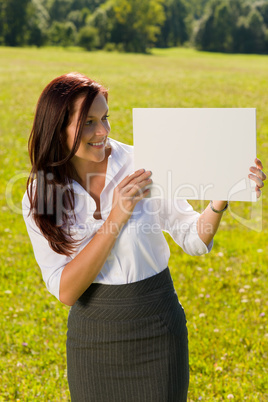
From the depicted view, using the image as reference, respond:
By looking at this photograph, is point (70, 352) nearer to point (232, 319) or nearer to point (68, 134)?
point (68, 134)

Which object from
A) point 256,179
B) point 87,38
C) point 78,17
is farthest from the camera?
point 78,17

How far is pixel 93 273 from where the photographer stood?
177 centimetres

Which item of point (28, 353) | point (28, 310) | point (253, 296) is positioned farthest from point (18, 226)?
point (253, 296)

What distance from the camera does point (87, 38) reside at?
174 ft

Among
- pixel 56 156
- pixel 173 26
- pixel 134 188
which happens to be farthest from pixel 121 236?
pixel 173 26

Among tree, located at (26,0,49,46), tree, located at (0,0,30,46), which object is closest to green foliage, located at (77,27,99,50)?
tree, located at (26,0,49,46)

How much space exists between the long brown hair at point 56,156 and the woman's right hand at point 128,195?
206 millimetres

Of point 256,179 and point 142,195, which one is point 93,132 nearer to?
point 142,195

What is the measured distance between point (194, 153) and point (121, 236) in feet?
1.25

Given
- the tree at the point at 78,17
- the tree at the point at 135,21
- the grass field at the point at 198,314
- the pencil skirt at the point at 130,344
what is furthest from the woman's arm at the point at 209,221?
the tree at the point at 78,17

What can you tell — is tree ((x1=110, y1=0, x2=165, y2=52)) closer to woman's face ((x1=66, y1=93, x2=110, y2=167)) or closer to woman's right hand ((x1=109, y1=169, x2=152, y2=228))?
woman's face ((x1=66, y1=93, x2=110, y2=167))

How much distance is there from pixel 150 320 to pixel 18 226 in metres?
4.66

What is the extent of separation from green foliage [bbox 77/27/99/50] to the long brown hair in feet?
174

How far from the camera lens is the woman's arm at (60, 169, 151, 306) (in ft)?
5.58
